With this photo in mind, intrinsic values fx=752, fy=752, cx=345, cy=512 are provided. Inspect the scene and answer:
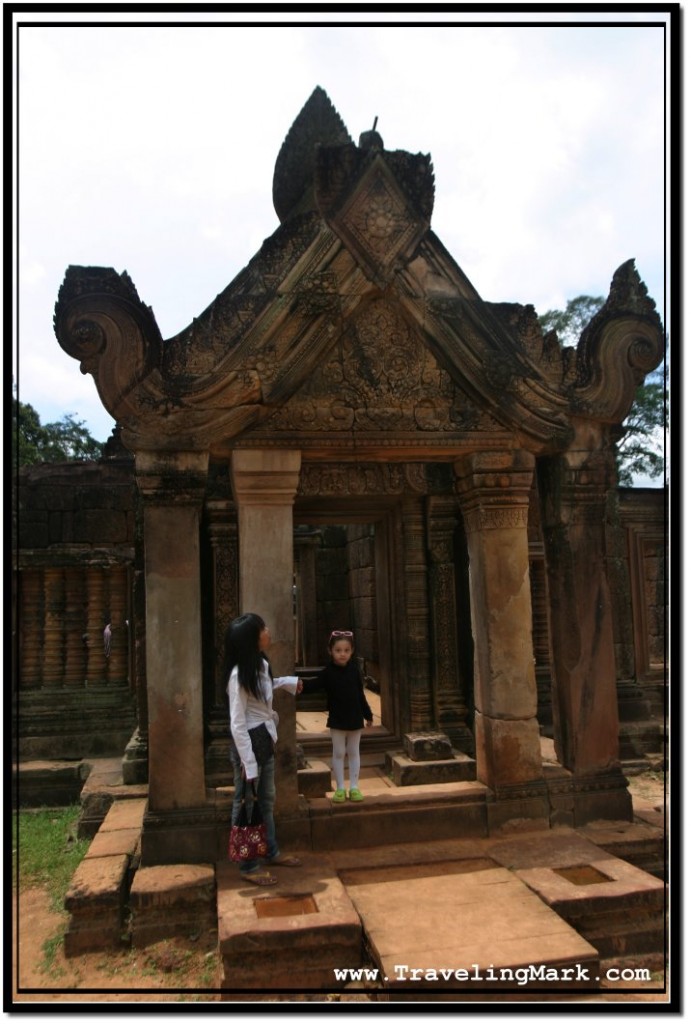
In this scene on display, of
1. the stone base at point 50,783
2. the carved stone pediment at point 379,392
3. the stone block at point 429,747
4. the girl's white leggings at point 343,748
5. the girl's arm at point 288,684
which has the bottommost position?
the stone base at point 50,783

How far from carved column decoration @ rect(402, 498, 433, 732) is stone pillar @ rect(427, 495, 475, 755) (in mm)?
95

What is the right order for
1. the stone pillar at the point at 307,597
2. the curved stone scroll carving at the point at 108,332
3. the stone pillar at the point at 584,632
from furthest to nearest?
the stone pillar at the point at 307,597 < the stone pillar at the point at 584,632 < the curved stone scroll carving at the point at 108,332

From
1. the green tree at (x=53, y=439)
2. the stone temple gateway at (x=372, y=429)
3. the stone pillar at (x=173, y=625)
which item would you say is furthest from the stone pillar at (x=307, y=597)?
the green tree at (x=53, y=439)

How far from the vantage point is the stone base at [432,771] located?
6.90m

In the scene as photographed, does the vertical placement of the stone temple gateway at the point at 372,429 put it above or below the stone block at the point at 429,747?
above

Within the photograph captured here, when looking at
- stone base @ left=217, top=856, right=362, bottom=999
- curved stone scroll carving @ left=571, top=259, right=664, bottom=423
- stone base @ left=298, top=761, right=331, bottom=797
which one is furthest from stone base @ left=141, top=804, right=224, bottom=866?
curved stone scroll carving @ left=571, top=259, right=664, bottom=423

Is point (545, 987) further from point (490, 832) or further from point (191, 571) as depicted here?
point (191, 571)

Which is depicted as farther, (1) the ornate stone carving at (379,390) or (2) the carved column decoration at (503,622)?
(2) the carved column decoration at (503,622)

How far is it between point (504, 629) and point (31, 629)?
22.9 feet

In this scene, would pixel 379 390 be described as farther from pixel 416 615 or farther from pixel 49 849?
pixel 49 849

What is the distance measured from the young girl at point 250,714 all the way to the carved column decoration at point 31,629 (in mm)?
6075

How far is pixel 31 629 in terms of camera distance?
33.4 feet

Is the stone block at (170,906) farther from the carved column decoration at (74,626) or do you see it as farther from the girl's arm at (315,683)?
the carved column decoration at (74,626)

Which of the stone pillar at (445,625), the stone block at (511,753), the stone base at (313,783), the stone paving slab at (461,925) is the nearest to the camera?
the stone paving slab at (461,925)
